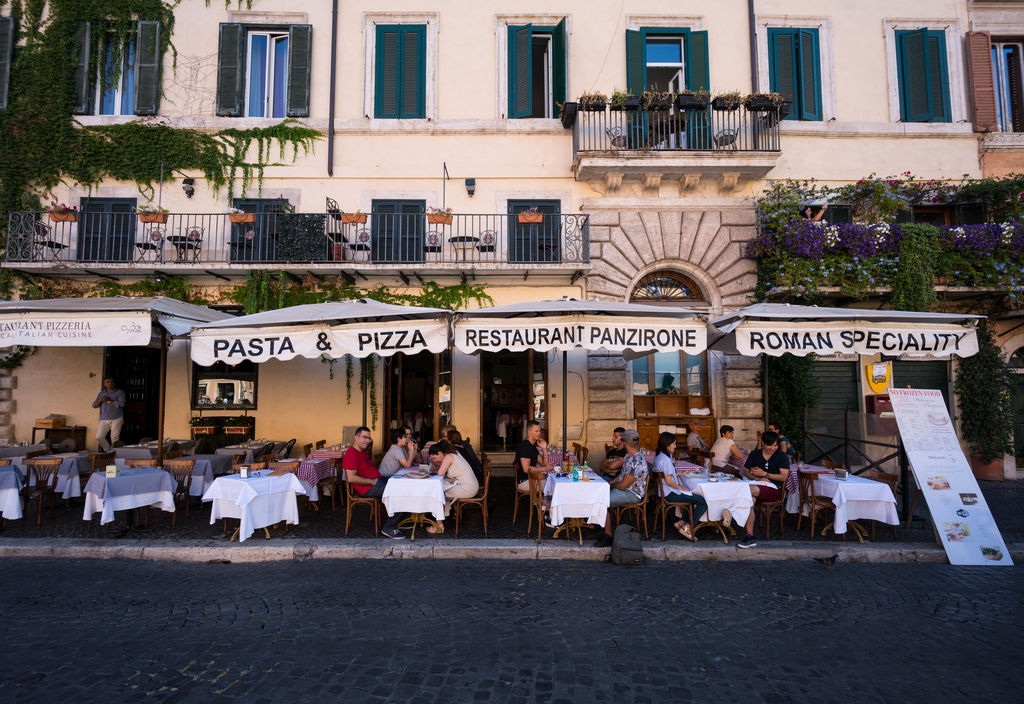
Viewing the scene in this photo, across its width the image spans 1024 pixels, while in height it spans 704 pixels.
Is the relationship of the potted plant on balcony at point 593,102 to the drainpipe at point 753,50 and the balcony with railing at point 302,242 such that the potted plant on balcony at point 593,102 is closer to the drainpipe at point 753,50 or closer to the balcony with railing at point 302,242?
the balcony with railing at point 302,242

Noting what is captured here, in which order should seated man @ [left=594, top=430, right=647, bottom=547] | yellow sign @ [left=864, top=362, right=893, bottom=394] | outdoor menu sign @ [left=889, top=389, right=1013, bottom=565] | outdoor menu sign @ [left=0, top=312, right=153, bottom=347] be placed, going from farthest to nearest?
1. yellow sign @ [left=864, top=362, right=893, bottom=394]
2. outdoor menu sign @ [left=0, top=312, right=153, bottom=347]
3. seated man @ [left=594, top=430, right=647, bottom=547]
4. outdoor menu sign @ [left=889, top=389, right=1013, bottom=565]

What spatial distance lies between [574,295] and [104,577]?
28.8 feet

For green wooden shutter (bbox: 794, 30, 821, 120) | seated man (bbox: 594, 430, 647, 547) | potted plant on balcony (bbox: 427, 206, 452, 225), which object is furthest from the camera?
green wooden shutter (bbox: 794, 30, 821, 120)

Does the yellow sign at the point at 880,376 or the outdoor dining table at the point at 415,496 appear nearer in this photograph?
the outdoor dining table at the point at 415,496

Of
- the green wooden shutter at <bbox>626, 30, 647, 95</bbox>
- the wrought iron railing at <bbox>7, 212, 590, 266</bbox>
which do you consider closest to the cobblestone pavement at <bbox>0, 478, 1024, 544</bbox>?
the wrought iron railing at <bbox>7, 212, 590, 266</bbox>

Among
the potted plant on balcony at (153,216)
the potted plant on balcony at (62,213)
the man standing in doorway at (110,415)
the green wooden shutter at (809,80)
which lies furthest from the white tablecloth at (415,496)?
the green wooden shutter at (809,80)

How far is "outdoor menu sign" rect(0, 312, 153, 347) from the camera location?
7371 mm

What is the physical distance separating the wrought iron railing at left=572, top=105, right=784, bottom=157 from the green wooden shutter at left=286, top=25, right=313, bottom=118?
5.82m

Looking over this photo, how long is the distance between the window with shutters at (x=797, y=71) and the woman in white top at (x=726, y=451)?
7670mm

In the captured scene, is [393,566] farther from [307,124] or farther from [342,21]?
[342,21]

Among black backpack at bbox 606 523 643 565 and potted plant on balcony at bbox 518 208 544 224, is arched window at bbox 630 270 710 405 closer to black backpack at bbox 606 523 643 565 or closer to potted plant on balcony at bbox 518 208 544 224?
potted plant on balcony at bbox 518 208 544 224

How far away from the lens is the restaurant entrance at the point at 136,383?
12.0 meters

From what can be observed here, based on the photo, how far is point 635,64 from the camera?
1188 cm

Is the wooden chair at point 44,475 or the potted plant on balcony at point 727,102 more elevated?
the potted plant on balcony at point 727,102
